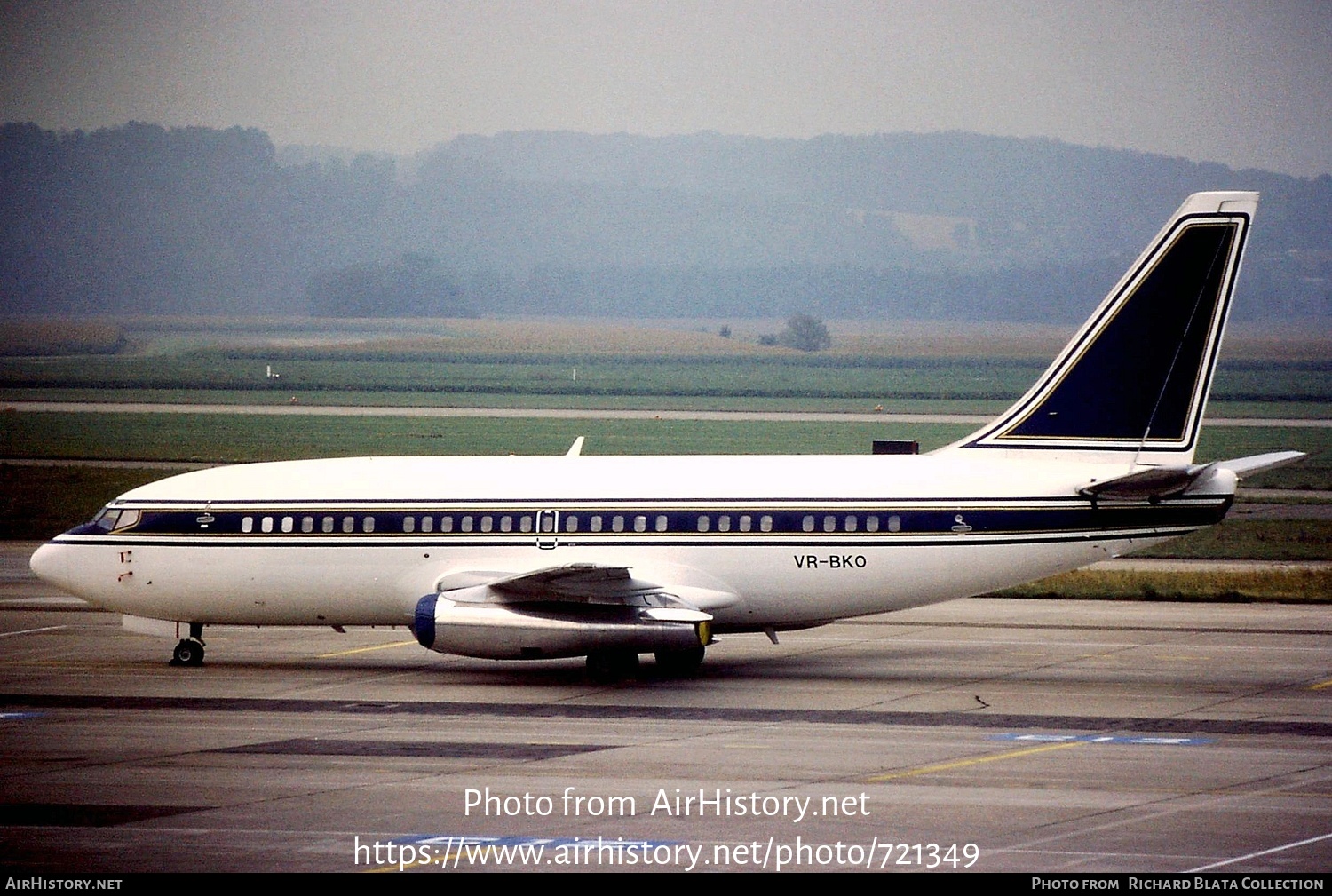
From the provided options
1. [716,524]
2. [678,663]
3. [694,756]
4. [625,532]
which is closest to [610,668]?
[678,663]

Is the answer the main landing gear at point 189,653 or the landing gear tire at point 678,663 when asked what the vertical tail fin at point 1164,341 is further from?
the main landing gear at point 189,653

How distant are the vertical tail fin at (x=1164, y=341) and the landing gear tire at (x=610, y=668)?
8850mm

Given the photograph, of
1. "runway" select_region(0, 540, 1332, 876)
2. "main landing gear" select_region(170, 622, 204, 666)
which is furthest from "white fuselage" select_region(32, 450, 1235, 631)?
"runway" select_region(0, 540, 1332, 876)

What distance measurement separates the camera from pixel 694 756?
2361 cm

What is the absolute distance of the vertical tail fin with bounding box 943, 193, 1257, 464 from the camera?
30.3 m

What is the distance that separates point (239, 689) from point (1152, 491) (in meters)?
16.2

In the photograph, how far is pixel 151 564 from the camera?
107 feet

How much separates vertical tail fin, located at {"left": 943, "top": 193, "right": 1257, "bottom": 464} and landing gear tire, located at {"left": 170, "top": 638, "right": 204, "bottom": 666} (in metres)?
16.8

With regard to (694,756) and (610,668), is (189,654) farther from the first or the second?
(694,756)

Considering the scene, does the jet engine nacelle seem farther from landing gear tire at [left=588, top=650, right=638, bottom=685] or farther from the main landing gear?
the main landing gear

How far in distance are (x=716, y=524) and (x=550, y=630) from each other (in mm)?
3745

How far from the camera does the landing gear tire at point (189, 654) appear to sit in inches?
1293

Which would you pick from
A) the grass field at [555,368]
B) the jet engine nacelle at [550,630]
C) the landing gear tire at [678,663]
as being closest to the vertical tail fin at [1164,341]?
the landing gear tire at [678,663]
